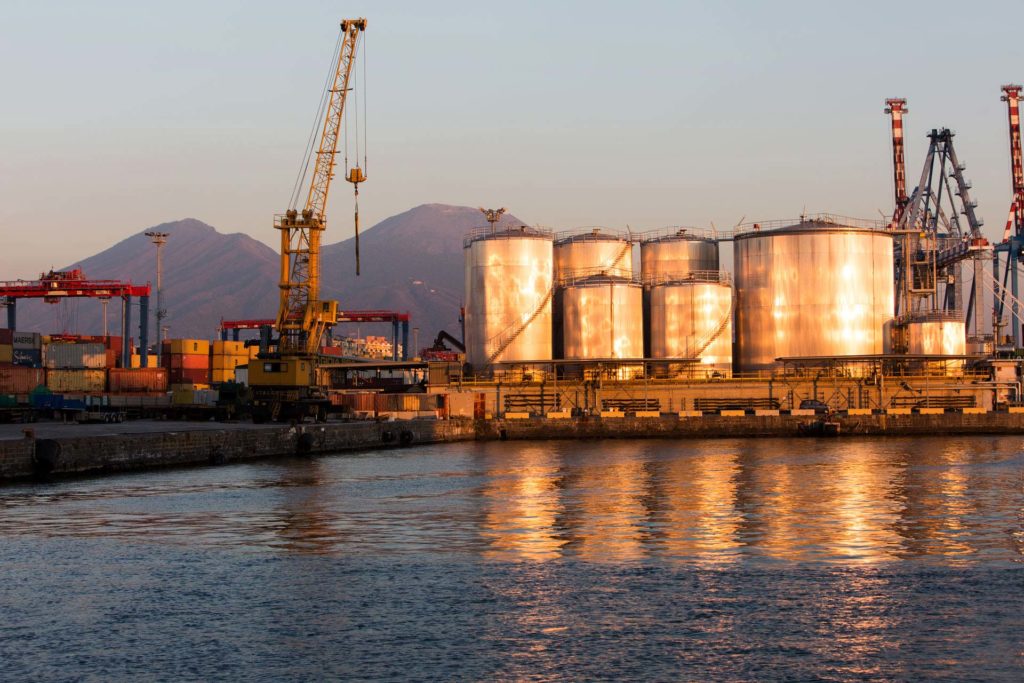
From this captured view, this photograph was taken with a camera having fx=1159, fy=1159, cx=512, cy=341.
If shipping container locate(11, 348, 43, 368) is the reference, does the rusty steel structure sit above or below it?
above

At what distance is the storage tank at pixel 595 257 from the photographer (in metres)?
130

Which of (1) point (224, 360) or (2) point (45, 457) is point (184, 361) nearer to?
(1) point (224, 360)

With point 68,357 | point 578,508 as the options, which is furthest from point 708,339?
point 68,357

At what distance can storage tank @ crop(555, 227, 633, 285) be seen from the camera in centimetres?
12950

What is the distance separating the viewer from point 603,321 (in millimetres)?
118875

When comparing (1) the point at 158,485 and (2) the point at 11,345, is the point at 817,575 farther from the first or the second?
(2) the point at 11,345

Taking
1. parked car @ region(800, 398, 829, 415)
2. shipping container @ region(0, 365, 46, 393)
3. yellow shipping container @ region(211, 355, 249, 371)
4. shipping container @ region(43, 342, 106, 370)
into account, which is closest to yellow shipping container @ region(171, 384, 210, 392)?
yellow shipping container @ region(211, 355, 249, 371)

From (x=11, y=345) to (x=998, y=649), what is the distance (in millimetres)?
135834

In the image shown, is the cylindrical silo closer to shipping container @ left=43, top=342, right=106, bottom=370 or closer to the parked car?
the parked car

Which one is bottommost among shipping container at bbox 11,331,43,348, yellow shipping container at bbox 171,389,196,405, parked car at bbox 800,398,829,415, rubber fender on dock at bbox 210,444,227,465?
rubber fender on dock at bbox 210,444,227,465

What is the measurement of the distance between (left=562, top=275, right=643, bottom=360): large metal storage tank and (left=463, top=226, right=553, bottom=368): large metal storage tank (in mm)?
3467

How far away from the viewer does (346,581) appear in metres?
31.5

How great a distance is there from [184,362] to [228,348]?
10792 millimetres

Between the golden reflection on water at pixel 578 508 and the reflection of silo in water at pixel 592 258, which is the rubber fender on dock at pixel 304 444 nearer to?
the golden reflection on water at pixel 578 508
